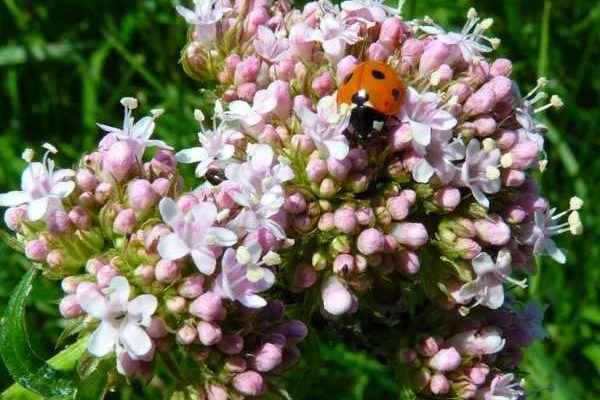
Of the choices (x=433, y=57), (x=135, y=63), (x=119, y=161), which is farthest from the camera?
(x=135, y=63)

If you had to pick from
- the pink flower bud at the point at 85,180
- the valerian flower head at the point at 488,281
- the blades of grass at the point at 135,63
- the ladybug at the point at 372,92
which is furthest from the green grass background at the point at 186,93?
the ladybug at the point at 372,92

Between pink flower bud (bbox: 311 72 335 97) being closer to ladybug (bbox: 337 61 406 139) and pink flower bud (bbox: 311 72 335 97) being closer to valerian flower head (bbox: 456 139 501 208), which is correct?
ladybug (bbox: 337 61 406 139)

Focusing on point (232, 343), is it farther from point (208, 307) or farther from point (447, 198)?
point (447, 198)

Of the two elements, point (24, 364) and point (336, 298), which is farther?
point (336, 298)

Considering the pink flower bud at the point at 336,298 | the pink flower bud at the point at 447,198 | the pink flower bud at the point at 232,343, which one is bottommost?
the pink flower bud at the point at 232,343

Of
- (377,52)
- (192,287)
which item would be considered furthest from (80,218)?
(377,52)

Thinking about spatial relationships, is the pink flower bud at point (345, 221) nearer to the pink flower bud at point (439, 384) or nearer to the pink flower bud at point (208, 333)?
the pink flower bud at point (208, 333)
